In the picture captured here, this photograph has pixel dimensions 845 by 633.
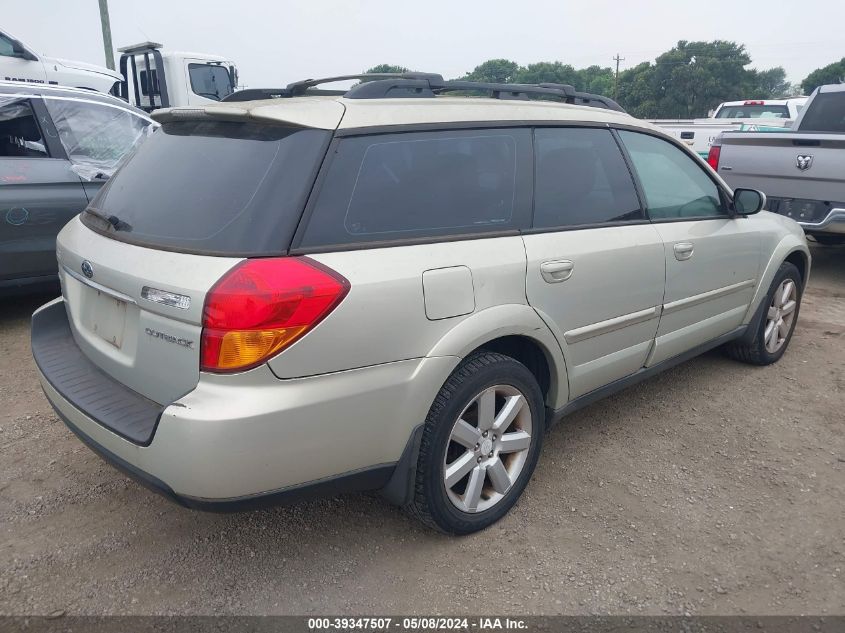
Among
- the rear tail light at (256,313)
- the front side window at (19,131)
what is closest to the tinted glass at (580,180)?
the rear tail light at (256,313)

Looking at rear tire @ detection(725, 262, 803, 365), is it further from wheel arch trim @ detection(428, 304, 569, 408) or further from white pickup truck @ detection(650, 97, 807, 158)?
white pickup truck @ detection(650, 97, 807, 158)

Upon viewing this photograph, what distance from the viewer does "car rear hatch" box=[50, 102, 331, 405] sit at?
200cm

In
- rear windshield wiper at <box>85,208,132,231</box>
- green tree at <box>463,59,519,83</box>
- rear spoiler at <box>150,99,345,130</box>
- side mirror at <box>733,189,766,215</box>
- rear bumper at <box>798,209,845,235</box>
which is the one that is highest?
rear spoiler at <box>150,99,345,130</box>

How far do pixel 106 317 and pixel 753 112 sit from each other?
1553 cm

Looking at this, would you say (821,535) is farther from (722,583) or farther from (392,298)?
(392,298)

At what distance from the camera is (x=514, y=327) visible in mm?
2508

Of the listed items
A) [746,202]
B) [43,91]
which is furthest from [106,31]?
[746,202]

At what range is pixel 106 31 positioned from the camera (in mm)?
16672

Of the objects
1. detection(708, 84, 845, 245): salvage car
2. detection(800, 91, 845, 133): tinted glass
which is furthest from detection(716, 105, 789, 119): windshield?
detection(708, 84, 845, 245): salvage car

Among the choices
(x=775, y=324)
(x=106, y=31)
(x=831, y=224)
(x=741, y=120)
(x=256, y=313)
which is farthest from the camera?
(x=106, y=31)

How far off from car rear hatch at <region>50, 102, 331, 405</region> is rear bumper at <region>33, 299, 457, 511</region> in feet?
0.43

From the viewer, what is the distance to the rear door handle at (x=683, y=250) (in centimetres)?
328

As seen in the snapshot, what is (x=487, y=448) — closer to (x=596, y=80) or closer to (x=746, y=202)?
(x=746, y=202)

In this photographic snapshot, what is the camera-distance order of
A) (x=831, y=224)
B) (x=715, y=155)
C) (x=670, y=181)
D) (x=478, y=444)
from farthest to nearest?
(x=715, y=155) < (x=831, y=224) < (x=670, y=181) < (x=478, y=444)
